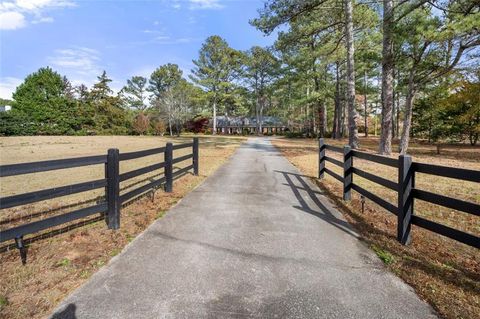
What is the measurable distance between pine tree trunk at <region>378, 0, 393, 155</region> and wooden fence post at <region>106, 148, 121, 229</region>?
1282 cm

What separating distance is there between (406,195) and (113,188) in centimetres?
447

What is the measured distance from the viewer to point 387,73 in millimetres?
12969

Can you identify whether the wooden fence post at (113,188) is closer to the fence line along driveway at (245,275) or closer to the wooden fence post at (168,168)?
the fence line along driveway at (245,275)

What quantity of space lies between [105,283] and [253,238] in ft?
6.78

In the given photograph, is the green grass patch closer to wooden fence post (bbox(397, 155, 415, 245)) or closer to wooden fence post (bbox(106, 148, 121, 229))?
wooden fence post (bbox(397, 155, 415, 245))

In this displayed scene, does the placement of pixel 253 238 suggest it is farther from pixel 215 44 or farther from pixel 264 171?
pixel 215 44

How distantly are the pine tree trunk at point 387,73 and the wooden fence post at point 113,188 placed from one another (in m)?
12.8

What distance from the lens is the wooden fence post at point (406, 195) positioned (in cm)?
393

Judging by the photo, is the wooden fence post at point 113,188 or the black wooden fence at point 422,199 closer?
the black wooden fence at point 422,199

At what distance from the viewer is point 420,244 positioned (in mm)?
3992

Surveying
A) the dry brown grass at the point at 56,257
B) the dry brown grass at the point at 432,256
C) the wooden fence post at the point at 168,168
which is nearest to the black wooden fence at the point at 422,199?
the dry brown grass at the point at 432,256

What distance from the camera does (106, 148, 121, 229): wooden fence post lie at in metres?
4.19

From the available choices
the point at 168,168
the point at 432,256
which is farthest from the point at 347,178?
the point at 168,168

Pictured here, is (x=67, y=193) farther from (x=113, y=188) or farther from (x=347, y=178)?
(x=347, y=178)
